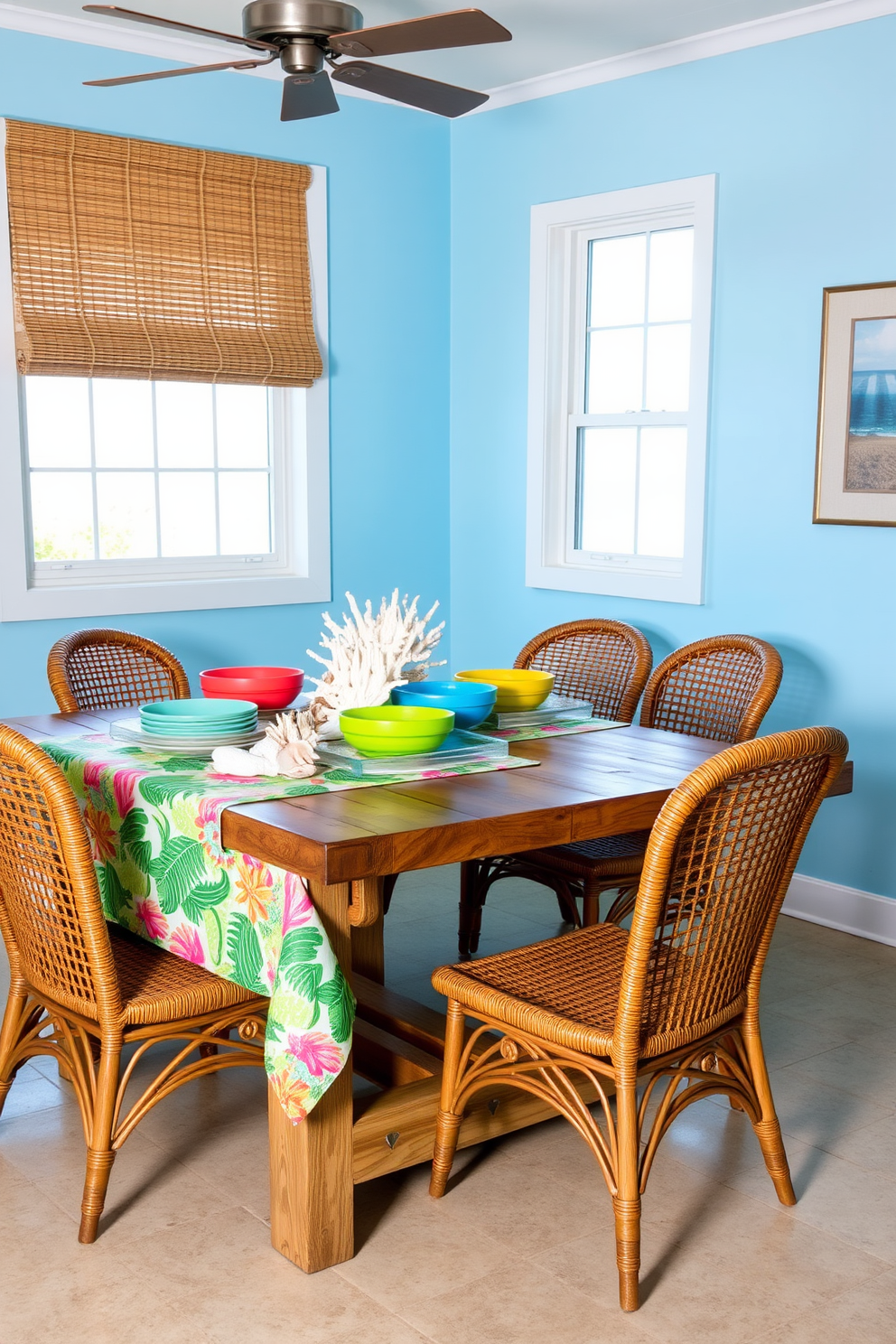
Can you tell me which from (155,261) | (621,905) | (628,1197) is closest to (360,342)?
(155,261)

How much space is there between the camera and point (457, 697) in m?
2.83

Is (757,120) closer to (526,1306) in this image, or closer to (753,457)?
(753,457)

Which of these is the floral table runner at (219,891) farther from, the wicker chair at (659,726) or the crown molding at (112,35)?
the crown molding at (112,35)

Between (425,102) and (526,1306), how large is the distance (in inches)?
106

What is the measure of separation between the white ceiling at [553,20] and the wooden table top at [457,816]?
2.35 metres

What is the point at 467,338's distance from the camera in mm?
5070

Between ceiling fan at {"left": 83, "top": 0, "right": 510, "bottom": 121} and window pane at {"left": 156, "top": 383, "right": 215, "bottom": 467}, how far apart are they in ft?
4.57

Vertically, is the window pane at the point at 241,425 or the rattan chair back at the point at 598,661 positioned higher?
the window pane at the point at 241,425

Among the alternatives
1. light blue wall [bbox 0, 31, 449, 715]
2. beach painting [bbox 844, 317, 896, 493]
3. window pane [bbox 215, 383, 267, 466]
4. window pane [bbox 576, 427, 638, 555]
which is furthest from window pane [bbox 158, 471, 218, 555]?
beach painting [bbox 844, 317, 896, 493]

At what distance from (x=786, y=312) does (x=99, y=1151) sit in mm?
2977

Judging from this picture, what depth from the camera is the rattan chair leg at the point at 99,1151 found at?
225cm

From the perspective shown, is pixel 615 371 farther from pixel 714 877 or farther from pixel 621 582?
pixel 714 877

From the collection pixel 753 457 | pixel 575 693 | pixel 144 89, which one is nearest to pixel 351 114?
pixel 144 89

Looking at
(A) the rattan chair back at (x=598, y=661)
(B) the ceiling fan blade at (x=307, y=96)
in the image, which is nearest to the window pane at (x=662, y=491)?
(A) the rattan chair back at (x=598, y=661)
